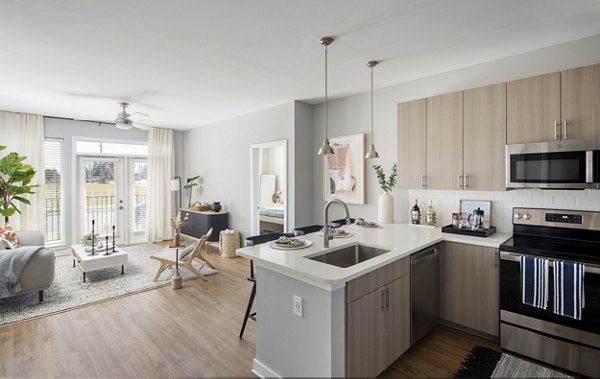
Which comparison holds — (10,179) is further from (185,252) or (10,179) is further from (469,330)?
(469,330)

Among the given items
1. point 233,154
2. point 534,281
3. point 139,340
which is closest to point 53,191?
point 233,154

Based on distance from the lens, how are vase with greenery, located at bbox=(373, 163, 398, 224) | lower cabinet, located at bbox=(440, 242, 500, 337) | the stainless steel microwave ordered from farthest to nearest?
vase with greenery, located at bbox=(373, 163, 398, 224), lower cabinet, located at bbox=(440, 242, 500, 337), the stainless steel microwave

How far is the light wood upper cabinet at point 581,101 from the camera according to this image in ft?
7.47

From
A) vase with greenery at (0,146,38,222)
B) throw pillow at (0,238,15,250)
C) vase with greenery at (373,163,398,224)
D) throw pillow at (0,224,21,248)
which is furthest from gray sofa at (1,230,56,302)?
vase with greenery at (373,163,398,224)

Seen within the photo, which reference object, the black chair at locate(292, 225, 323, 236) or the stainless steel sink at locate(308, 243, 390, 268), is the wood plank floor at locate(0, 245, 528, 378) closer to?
the stainless steel sink at locate(308, 243, 390, 268)

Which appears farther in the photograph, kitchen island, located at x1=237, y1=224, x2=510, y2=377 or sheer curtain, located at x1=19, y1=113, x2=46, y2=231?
sheer curtain, located at x1=19, y1=113, x2=46, y2=231

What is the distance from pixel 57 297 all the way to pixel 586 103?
5813mm

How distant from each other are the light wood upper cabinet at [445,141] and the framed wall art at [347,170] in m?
1.11

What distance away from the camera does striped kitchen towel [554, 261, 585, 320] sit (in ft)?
6.72

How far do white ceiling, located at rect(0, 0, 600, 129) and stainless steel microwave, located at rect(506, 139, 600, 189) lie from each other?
988 mm

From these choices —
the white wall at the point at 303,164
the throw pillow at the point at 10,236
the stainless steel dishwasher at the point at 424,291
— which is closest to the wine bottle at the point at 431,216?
the stainless steel dishwasher at the point at 424,291

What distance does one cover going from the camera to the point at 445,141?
308 centimetres

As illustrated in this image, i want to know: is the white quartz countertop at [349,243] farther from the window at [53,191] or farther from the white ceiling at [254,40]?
the window at [53,191]

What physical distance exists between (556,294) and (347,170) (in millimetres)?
2714
